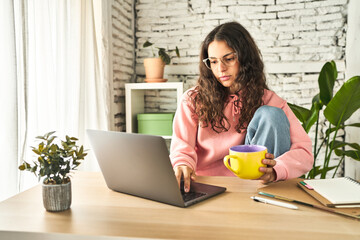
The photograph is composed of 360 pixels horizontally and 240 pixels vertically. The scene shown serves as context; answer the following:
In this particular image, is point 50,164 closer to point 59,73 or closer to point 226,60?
point 226,60

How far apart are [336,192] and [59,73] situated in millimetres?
1646

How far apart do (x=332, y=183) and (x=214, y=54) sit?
82cm

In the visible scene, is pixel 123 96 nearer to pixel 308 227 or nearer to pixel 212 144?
pixel 212 144

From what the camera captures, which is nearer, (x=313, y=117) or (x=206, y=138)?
(x=206, y=138)

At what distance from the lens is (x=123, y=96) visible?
9.73 feet

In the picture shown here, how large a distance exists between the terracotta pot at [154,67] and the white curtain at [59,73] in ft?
1.43

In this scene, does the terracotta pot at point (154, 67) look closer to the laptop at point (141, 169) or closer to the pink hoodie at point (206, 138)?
the pink hoodie at point (206, 138)

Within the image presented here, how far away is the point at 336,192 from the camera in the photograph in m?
0.97

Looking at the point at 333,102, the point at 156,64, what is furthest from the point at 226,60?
the point at 156,64

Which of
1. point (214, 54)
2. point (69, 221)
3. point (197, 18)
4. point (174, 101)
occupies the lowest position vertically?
point (69, 221)

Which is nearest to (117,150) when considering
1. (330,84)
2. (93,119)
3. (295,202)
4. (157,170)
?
(157,170)

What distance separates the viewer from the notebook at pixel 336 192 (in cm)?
89

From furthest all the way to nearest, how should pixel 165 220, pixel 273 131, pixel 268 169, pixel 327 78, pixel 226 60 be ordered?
pixel 327 78
pixel 226 60
pixel 273 131
pixel 268 169
pixel 165 220

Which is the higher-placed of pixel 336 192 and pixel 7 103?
pixel 7 103
